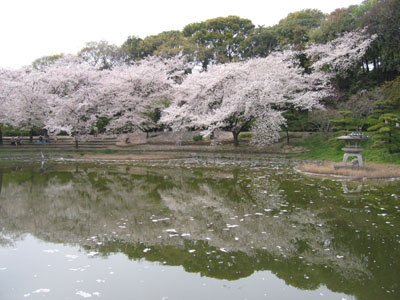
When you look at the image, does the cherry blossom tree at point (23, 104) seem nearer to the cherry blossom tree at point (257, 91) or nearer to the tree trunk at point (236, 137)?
the cherry blossom tree at point (257, 91)

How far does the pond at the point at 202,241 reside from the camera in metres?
5.91

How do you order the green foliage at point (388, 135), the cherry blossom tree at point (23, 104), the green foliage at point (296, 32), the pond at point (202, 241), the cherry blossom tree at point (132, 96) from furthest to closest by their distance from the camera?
the green foliage at point (296, 32)
the cherry blossom tree at point (132, 96)
the cherry blossom tree at point (23, 104)
the green foliage at point (388, 135)
the pond at point (202, 241)

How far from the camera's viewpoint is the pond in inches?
233

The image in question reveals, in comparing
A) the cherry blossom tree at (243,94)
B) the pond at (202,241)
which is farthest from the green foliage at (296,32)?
the pond at (202,241)

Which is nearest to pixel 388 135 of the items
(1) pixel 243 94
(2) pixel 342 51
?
(1) pixel 243 94

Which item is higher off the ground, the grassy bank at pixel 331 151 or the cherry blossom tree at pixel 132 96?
the cherry blossom tree at pixel 132 96

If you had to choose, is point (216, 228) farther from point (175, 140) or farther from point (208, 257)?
point (175, 140)

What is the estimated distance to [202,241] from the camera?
8.04 meters

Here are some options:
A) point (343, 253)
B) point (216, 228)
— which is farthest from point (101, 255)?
point (343, 253)

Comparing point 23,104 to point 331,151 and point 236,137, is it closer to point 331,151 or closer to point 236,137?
point 236,137

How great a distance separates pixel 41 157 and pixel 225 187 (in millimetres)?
20553

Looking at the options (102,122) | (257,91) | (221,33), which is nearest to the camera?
(257,91)

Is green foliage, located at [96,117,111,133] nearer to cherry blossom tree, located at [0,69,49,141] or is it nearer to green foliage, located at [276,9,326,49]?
cherry blossom tree, located at [0,69,49,141]

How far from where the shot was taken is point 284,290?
19.2 ft
